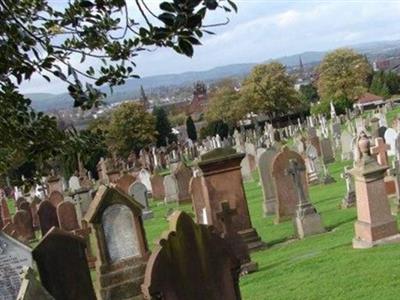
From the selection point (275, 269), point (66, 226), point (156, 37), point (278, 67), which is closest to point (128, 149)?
point (278, 67)

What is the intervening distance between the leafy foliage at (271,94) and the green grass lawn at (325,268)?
68065 millimetres

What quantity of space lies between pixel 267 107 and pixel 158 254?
77.0 m

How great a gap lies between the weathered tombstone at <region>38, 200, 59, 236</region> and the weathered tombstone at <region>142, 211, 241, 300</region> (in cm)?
1504

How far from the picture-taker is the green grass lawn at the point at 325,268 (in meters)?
8.26

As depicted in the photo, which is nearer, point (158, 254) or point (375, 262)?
point (158, 254)

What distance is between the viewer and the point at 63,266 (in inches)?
341

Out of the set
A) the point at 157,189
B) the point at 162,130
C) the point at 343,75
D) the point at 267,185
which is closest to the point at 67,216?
the point at 267,185

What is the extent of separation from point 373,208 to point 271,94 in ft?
236

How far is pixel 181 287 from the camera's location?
6816 mm

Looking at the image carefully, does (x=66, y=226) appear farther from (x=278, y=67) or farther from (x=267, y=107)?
(x=278, y=67)

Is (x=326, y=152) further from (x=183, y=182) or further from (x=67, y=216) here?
(x=67, y=216)

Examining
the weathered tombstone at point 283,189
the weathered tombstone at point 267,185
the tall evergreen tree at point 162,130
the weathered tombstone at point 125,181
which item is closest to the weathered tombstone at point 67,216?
the weathered tombstone at point 125,181

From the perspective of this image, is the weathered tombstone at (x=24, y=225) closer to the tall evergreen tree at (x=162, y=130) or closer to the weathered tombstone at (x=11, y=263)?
the weathered tombstone at (x=11, y=263)

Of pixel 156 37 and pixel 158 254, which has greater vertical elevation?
pixel 156 37
